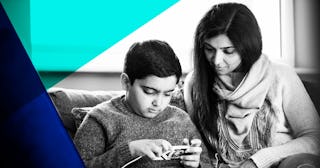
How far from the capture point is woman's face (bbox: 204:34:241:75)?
171 centimetres

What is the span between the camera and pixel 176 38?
1.69 metres

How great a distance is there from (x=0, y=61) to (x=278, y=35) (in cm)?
102

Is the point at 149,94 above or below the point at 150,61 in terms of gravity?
below

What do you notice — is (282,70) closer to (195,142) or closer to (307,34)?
(307,34)

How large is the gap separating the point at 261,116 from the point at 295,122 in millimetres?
139

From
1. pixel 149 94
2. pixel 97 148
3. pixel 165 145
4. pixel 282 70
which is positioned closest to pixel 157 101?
pixel 149 94

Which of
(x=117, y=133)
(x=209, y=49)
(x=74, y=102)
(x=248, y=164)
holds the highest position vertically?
(x=209, y=49)

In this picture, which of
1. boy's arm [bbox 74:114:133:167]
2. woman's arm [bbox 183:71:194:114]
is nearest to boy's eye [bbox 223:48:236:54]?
woman's arm [bbox 183:71:194:114]

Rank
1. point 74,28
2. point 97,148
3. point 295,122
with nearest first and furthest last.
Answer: point 97,148 < point 74,28 < point 295,122

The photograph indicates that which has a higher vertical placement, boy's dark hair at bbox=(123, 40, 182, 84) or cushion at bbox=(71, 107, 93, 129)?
boy's dark hair at bbox=(123, 40, 182, 84)

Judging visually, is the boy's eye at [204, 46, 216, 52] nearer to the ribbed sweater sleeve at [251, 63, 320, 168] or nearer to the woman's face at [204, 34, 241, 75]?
the woman's face at [204, 34, 241, 75]

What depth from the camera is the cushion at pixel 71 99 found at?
1.61 meters

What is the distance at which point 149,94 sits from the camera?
1600mm

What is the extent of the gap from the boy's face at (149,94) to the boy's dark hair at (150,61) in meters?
0.02
